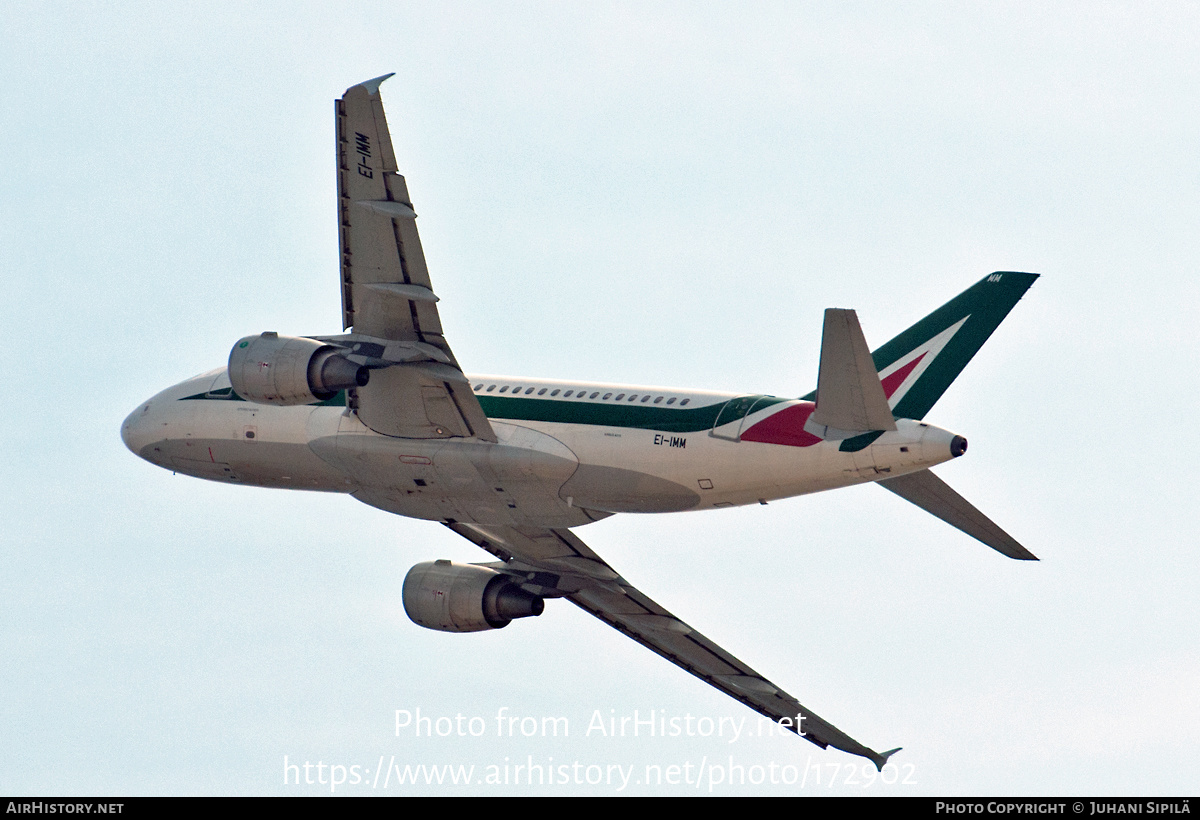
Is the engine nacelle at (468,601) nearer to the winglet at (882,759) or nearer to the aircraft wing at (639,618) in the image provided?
the aircraft wing at (639,618)

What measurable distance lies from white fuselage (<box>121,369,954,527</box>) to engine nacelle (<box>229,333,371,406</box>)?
2.92 m

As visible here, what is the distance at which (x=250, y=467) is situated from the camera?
150 feet

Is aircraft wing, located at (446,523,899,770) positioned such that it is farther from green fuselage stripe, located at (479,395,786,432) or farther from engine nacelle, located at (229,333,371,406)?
engine nacelle, located at (229,333,371,406)

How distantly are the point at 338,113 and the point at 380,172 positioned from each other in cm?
145

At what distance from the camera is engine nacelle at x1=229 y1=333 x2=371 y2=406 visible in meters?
40.0

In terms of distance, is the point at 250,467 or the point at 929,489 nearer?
the point at 929,489

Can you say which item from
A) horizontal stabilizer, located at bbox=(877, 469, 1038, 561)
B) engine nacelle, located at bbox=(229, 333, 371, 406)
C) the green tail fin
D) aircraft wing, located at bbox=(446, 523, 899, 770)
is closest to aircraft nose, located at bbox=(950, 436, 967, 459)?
the green tail fin

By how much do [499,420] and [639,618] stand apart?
399 inches

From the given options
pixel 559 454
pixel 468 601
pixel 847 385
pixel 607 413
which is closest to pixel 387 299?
pixel 559 454
